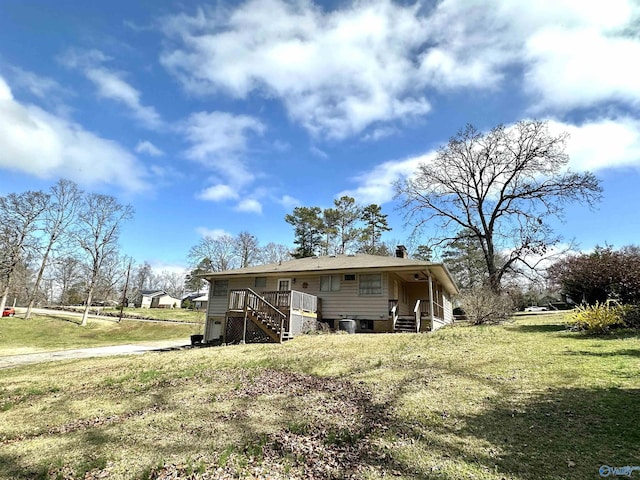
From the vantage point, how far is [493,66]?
14156 millimetres

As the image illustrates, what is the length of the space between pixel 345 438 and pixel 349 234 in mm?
37143

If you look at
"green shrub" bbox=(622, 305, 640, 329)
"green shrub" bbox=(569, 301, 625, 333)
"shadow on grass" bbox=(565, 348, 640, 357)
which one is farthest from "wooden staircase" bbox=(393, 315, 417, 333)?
"shadow on grass" bbox=(565, 348, 640, 357)

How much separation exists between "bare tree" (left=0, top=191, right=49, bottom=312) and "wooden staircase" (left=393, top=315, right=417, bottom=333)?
3094cm

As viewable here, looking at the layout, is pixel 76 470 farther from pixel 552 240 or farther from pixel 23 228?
pixel 23 228

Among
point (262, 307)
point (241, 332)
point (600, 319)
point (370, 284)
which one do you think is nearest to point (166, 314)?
point (241, 332)

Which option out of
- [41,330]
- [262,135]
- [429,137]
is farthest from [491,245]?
[41,330]

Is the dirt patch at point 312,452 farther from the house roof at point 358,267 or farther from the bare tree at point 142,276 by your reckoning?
the bare tree at point 142,276

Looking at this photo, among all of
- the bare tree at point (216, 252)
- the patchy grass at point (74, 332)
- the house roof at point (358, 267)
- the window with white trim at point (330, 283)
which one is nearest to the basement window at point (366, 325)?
the window with white trim at point (330, 283)

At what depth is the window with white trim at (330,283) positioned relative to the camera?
62.6 feet

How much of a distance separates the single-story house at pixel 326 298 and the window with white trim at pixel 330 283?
0.04 feet

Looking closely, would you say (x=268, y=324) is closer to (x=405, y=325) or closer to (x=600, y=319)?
(x=405, y=325)

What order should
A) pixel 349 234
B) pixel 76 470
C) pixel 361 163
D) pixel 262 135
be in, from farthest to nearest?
1. pixel 349 234
2. pixel 361 163
3. pixel 262 135
4. pixel 76 470

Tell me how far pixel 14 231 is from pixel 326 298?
28.2 metres

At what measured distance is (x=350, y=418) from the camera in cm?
541
